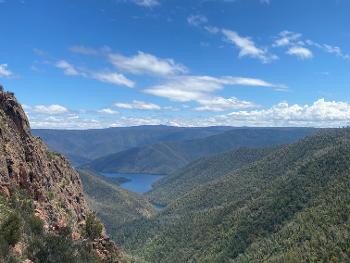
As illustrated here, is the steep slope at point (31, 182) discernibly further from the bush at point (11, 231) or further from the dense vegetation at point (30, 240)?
the bush at point (11, 231)

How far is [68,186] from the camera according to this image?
148750 mm

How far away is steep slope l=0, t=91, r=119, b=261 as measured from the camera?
9144 centimetres

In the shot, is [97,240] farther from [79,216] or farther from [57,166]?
[57,166]

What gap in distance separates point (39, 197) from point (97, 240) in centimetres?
1781

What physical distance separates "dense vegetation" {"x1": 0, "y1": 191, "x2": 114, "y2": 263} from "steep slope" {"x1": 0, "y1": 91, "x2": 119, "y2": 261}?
416 mm

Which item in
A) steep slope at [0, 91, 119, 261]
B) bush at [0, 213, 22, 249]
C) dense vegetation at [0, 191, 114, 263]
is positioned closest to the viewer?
bush at [0, 213, 22, 249]

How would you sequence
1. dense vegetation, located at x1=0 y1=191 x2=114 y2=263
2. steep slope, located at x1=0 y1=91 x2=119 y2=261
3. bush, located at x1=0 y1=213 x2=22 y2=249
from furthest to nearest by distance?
steep slope, located at x1=0 y1=91 x2=119 y2=261 → dense vegetation, located at x1=0 y1=191 x2=114 y2=263 → bush, located at x1=0 y1=213 x2=22 y2=249

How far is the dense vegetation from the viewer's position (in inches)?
2707

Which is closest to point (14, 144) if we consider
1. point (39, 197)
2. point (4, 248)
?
point (39, 197)

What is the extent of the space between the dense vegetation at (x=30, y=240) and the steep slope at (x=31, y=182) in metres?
0.42

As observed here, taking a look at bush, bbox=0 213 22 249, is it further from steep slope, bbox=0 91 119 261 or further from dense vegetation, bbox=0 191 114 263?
steep slope, bbox=0 91 119 261

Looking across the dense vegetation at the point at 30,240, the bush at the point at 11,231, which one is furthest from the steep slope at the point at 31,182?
the bush at the point at 11,231

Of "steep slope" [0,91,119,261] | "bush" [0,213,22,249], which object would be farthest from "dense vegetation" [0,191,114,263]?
"steep slope" [0,91,119,261]

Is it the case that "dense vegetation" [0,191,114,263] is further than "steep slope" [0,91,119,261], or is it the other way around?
"steep slope" [0,91,119,261]
